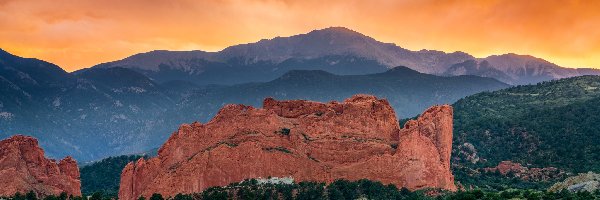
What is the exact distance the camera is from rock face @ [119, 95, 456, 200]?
12244 centimetres

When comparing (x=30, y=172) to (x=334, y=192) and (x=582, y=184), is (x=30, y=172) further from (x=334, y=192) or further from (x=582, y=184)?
(x=582, y=184)

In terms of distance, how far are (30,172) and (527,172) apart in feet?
264

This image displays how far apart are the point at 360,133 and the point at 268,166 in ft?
46.8

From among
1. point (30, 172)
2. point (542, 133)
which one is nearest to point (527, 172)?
point (542, 133)

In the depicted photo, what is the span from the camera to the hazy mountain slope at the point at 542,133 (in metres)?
159

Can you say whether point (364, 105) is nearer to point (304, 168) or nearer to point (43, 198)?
point (304, 168)

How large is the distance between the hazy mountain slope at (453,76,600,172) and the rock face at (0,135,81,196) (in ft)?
240

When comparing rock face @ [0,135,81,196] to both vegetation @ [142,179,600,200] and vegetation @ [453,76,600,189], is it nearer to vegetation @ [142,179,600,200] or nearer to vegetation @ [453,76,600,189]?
vegetation @ [142,179,600,200]

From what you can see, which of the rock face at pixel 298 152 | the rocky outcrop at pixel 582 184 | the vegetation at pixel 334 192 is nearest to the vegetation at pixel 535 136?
the rocky outcrop at pixel 582 184

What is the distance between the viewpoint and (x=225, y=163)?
402 ft

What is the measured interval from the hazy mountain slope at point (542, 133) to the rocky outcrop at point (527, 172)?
2595mm

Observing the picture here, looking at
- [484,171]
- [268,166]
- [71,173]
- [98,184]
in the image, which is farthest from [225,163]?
[98,184]

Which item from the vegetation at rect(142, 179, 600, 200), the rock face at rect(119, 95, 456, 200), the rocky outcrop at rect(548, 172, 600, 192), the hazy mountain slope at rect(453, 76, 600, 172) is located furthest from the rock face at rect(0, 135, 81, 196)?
the hazy mountain slope at rect(453, 76, 600, 172)

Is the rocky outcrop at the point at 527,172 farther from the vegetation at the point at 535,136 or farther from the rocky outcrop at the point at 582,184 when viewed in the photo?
the rocky outcrop at the point at 582,184
